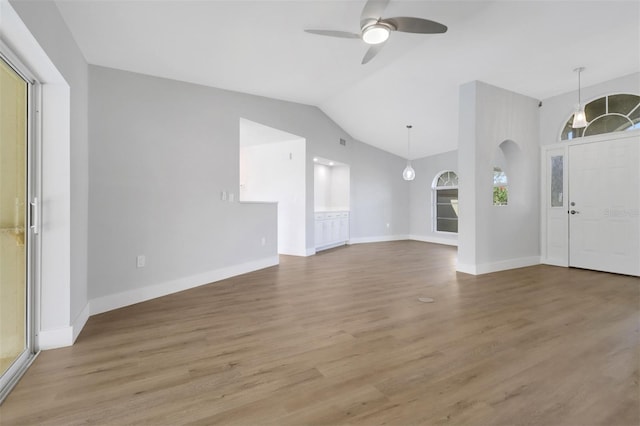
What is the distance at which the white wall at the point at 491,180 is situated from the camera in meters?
4.37

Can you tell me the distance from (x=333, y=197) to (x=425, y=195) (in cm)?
278

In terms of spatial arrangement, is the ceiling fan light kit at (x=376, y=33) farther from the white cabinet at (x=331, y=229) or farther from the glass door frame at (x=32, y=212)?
the white cabinet at (x=331, y=229)

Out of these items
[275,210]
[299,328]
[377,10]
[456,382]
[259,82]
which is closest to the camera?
[456,382]

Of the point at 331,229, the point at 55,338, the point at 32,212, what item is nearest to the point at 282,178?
the point at 331,229

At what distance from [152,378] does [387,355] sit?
1.53 m

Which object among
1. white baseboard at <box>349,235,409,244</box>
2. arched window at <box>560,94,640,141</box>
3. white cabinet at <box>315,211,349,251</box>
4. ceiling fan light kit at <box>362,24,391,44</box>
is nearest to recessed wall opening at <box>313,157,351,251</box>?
white cabinet at <box>315,211,349,251</box>

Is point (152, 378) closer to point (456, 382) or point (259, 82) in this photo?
point (456, 382)

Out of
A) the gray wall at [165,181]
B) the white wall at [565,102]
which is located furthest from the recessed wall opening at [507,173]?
the gray wall at [165,181]

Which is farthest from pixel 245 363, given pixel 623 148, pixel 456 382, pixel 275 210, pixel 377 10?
pixel 623 148

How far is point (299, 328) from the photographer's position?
253 centimetres

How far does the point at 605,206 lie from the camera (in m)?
4.50

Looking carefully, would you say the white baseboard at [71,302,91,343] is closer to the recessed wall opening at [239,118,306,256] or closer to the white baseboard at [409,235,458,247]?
the recessed wall opening at [239,118,306,256]

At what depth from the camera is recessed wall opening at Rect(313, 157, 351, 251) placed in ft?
23.1

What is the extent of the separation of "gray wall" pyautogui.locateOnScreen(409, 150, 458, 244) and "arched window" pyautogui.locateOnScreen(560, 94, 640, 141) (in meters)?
3.22
